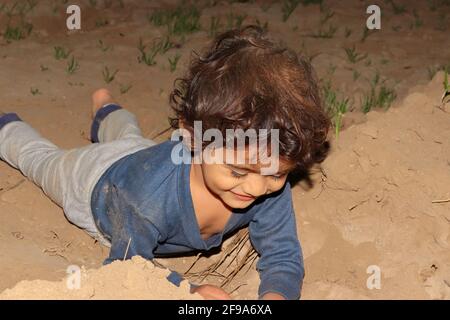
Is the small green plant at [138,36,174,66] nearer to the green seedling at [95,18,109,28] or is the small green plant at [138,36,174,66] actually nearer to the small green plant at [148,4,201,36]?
the small green plant at [148,4,201,36]

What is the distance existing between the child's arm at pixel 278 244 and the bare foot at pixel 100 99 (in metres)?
1.19

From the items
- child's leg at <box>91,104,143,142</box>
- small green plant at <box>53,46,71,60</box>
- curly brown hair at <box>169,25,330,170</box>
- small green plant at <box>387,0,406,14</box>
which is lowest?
child's leg at <box>91,104,143,142</box>

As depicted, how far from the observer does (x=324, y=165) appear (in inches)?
127

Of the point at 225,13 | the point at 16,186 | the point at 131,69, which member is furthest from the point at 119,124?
the point at 225,13

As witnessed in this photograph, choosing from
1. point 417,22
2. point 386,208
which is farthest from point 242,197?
point 417,22

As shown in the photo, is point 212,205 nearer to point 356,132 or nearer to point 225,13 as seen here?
point 356,132

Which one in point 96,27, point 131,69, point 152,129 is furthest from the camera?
point 96,27

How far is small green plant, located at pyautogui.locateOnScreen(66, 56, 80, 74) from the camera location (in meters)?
4.26

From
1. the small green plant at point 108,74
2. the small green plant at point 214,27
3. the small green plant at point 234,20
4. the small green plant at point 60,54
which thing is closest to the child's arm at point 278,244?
the small green plant at point 108,74

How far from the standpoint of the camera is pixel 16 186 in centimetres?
345

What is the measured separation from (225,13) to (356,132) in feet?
7.15

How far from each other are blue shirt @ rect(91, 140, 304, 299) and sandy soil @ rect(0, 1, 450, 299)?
5.2 inches

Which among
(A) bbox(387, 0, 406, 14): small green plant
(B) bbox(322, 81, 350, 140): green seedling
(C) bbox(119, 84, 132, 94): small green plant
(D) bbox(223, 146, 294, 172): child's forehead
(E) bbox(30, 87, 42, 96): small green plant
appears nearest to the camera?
(D) bbox(223, 146, 294, 172): child's forehead

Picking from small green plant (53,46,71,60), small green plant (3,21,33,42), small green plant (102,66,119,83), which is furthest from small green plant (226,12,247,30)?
small green plant (3,21,33,42)
